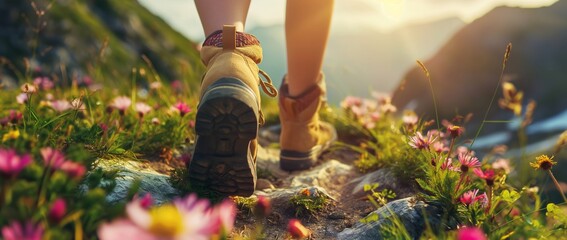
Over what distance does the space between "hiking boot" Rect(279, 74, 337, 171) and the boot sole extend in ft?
5.42

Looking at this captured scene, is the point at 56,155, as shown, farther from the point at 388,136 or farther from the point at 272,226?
the point at 388,136

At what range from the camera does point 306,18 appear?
376 cm

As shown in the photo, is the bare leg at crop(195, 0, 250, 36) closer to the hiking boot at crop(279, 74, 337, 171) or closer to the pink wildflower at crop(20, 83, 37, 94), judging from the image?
the pink wildflower at crop(20, 83, 37, 94)

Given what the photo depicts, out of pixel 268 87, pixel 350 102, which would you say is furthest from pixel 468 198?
pixel 350 102

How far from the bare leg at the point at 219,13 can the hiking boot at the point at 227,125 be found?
15 cm

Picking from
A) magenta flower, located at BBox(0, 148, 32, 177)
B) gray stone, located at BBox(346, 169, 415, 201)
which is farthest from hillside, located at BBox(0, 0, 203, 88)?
magenta flower, located at BBox(0, 148, 32, 177)

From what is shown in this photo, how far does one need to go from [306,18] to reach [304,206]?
1.51m

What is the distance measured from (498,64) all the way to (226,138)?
2964 inches

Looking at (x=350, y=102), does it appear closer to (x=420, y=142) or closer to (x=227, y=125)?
(x=420, y=142)

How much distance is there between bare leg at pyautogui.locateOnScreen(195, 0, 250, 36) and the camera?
9.61 feet

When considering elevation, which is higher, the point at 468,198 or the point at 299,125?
the point at 468,198

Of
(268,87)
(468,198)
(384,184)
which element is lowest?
(384,184)

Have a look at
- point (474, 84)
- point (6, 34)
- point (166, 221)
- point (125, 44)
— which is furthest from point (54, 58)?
point (166, 221)

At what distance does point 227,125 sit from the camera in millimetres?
2432
